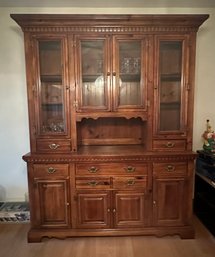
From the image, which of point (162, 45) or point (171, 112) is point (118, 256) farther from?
point (162, 45)

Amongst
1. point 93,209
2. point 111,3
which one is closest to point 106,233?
point 93,209

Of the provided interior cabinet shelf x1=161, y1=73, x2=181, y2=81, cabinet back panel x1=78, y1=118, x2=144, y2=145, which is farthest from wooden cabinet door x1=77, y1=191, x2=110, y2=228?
interior cabinet shelf x1=161, y1=73, x2=181, y2=81

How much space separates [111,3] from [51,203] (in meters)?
2.25

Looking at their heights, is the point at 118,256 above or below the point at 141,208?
below

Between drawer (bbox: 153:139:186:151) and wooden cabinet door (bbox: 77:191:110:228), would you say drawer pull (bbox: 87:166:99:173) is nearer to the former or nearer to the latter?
wooden cabinet door (bbox: 77:191:110:228)

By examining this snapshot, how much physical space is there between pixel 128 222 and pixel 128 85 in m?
1.42

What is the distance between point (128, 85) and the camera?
216 centimetres

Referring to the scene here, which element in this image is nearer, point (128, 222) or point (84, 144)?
point (128, 222)

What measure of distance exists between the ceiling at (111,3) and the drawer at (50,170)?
1.76 m

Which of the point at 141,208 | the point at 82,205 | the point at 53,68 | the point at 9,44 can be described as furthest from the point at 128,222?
the point at 9,44

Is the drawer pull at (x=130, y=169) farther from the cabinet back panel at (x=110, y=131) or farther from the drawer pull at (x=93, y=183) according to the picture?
the cabinet back panel at (x=110, y=131)

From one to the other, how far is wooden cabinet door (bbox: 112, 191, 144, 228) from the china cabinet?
0.01 meters

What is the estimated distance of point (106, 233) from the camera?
7.13 ft

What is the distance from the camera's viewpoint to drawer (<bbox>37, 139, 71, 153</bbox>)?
83.8 inches
